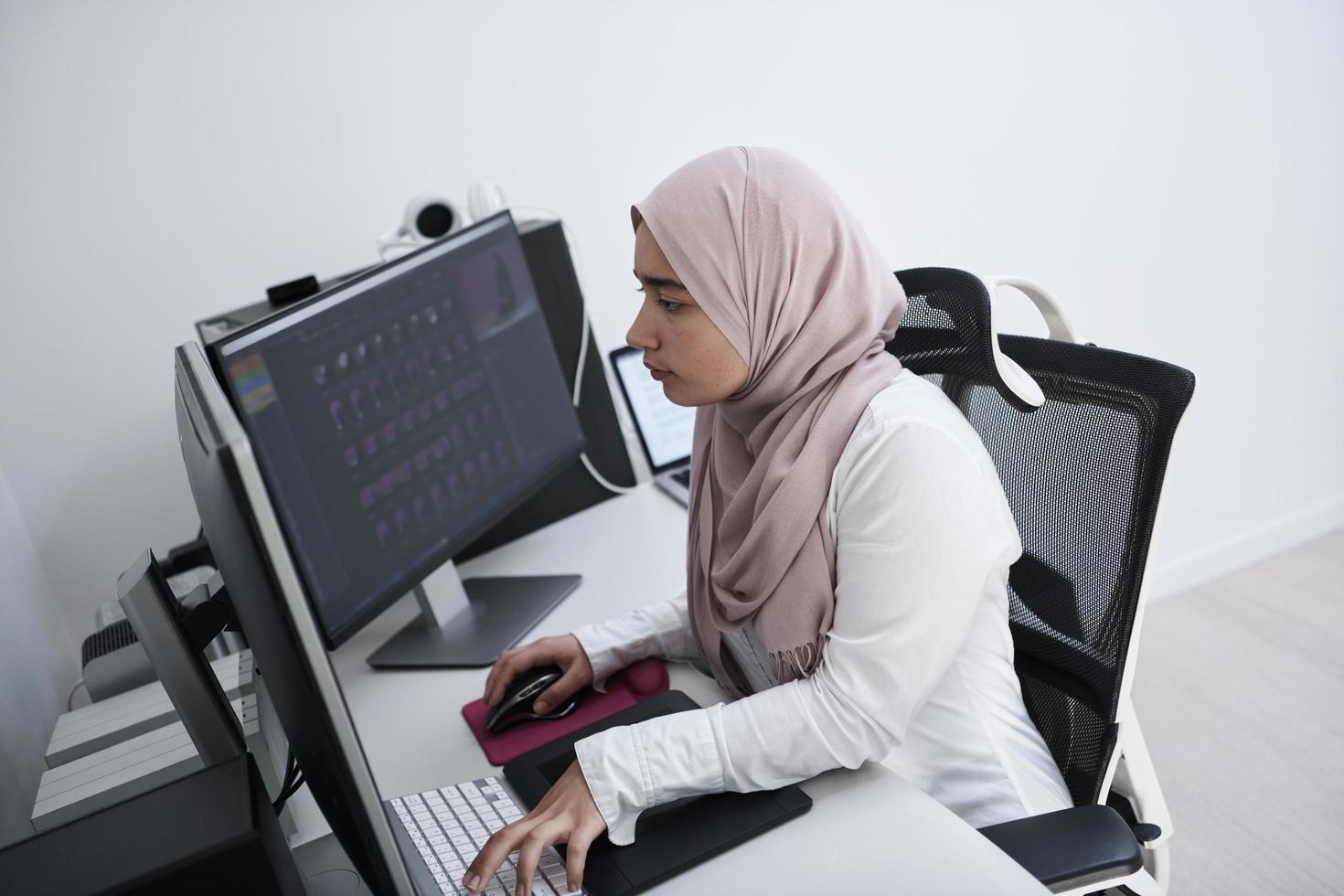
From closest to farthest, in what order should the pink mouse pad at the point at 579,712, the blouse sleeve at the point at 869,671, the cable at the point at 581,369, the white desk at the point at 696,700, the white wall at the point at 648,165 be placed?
1. the white desk at the point at 696,700
2. the blouse sleeve at the point at 869,671
3. the pink mouse pad at the point at 579,712
4. the white wall at the point at 648,165
5. the cable at the point at 581,369

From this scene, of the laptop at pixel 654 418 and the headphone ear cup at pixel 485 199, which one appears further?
the laptop at pixel 654 418

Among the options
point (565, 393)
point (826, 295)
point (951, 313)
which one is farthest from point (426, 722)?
point (951, 313)

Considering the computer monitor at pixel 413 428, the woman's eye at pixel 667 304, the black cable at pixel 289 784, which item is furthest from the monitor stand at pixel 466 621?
the woman's eye at pixel 667 304

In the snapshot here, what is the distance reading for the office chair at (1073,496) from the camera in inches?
40.5

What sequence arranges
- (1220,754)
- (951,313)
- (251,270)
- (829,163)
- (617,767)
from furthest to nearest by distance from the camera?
(829,163) < (1220,754) < (251,270) < (951,313) < (617,767)

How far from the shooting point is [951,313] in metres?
1.18

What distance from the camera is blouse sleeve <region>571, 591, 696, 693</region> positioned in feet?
4.00

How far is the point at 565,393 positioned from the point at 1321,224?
84.8 inches

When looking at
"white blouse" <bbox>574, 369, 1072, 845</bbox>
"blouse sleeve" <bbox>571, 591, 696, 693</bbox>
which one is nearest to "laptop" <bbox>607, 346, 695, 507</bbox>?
"blouse sleeve" <bbox>571, 591, 696, 693</bbox>

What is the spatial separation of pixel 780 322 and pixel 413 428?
54cm

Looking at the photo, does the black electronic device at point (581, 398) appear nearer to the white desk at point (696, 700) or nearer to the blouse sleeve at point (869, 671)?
the white desk at point (696, 700)

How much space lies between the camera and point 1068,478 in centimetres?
112

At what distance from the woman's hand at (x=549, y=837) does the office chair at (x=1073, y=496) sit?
14.6 inches

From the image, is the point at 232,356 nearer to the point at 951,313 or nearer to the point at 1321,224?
the point at 951,313
